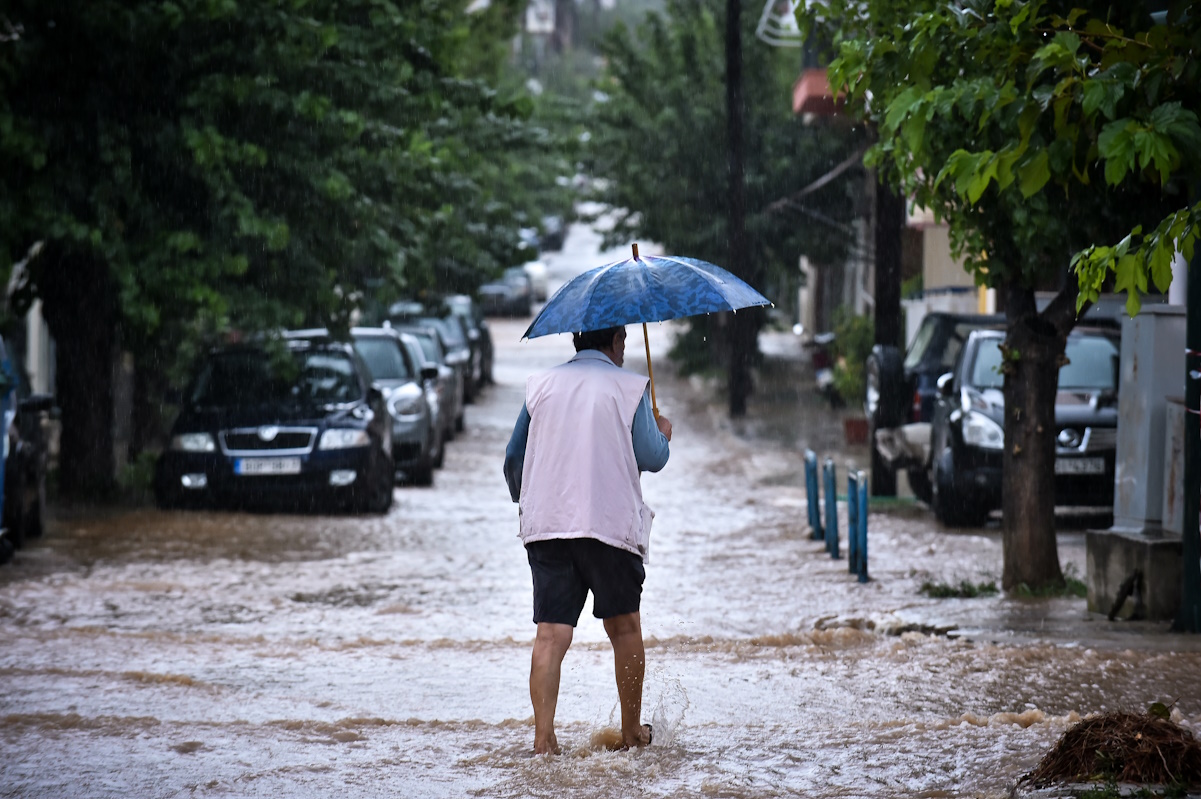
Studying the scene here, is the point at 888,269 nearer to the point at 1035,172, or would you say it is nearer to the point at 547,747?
the point at 1035,172

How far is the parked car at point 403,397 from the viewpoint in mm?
18188

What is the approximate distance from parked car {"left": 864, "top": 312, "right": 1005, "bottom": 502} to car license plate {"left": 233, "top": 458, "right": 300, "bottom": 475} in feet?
19.0

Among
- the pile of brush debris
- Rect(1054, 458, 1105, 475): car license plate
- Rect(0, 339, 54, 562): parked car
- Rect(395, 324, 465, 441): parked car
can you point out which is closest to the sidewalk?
Rect(1054, 458, 1105, 475): car license plate

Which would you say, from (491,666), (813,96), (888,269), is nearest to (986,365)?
(888,269)

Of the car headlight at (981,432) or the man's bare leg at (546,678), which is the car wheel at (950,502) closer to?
the car headlight at (981,432)

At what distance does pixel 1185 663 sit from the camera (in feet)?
25.5

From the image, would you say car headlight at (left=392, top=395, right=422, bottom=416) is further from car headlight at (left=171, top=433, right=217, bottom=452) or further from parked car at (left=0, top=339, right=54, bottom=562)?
parked car at (left=0, top=339, right=54, bottom=562)

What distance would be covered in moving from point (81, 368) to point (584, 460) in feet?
38.2

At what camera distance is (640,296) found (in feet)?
19.6

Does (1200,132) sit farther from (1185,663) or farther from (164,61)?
(164,61)

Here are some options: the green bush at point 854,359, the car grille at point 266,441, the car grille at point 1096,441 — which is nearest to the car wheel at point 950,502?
the car grille at point 1096,441

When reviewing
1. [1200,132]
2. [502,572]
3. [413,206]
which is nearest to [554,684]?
[1200,132]

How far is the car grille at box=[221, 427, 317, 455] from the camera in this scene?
14961 mm

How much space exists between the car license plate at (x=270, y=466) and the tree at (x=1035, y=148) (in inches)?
248
